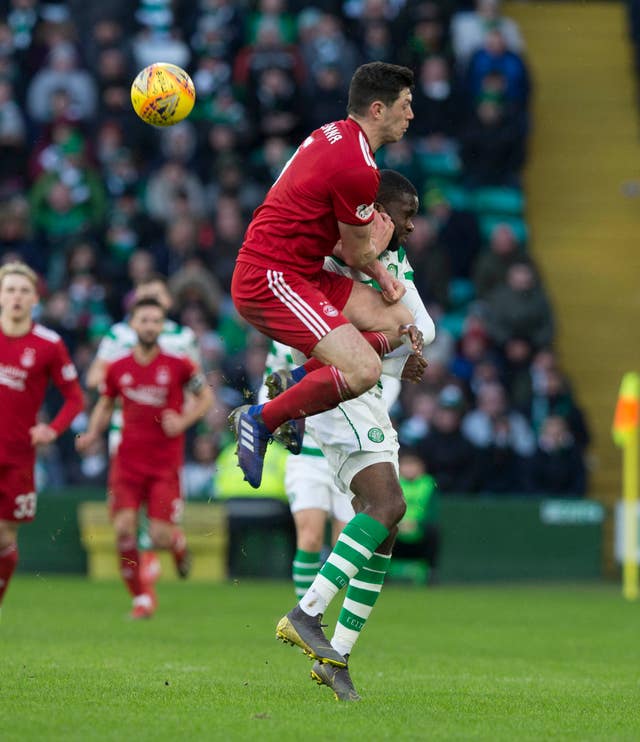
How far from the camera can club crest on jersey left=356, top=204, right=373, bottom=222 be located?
7465 millimetres

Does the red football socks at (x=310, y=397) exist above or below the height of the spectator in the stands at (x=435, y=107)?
below

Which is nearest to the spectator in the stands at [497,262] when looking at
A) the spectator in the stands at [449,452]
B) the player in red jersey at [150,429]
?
the spectator in the stands at [449,452]

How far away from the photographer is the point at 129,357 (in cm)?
1347

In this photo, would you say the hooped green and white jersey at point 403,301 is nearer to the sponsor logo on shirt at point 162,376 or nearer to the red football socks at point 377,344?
the red football socks at point 377,344

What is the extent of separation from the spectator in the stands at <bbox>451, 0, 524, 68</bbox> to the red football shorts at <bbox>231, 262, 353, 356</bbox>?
1507 cm

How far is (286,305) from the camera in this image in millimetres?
7582

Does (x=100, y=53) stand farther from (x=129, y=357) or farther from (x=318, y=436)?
(x=318, y=436)

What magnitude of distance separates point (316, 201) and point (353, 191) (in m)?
0.22

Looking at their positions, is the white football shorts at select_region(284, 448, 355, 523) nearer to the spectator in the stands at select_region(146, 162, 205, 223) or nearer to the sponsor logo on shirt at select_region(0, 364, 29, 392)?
the sponsor logo on shirt at select_region(0, 364, 29, 392)

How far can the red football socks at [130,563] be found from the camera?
13.1 metres

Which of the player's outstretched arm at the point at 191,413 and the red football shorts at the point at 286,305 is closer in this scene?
the red football shorts at the point at 286,305

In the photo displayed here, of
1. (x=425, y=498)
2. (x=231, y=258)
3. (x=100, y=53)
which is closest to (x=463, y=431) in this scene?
(x=425, y=498)

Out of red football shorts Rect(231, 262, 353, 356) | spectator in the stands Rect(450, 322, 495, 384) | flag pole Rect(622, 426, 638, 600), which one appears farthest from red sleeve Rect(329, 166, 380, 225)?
spectator in the stands Rect(450, 322, 495, 384)

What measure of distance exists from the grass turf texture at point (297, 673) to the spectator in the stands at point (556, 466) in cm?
329
